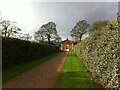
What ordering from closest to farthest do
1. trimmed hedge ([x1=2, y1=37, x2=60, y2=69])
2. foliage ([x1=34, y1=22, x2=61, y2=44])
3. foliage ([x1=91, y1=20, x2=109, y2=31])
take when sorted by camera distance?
foliage ([x1=91, y1=20, x2=109, y2=31]) → trimmed hedge ([x1=2, y1=37, x2=60, y2=69]) → foliage ([x1=34, y1=22, x2=61, y2=44])

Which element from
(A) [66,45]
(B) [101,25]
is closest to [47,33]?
(A) [66,45]

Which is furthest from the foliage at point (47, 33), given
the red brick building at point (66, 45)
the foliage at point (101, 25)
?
the foliage at point (101, 25)

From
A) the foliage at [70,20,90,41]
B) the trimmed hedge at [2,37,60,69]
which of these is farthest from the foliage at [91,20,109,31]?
the foliage at [70,20,90,41]

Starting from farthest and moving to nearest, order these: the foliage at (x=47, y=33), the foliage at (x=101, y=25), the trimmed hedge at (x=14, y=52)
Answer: the foliage at (x=47, y=33) < the trimmed hedge at (x=14, y=52) < the foliage at (x=101, y=25)

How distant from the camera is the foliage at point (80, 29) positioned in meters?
101

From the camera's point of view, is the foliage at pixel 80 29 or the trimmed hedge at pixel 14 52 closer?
the trimmed hedge at pixel 14 52

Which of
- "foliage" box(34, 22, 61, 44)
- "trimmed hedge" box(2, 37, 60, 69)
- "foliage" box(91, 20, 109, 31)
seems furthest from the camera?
"foliage" box(34, 22, 61, 44)

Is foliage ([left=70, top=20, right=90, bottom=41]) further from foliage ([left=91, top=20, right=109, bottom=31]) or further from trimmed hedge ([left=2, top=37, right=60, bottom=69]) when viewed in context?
trimmed hedge ([left=2, top=37, right=60, bottom=69])

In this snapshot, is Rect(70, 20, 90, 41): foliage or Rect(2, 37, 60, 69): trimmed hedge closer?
Rect(2, 37, 60, 69): trimmed hedge

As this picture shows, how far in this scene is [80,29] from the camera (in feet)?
334

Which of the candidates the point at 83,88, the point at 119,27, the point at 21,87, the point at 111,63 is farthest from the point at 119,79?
the point at 21,87

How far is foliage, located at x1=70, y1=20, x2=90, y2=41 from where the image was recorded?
10138 centimetres

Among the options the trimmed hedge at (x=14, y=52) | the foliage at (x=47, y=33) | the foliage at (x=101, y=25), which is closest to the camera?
the foliage at (x=101, y=25)

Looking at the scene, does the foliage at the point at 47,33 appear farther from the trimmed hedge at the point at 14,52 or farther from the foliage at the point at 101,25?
the trimmed hedge at the point at 14,52
